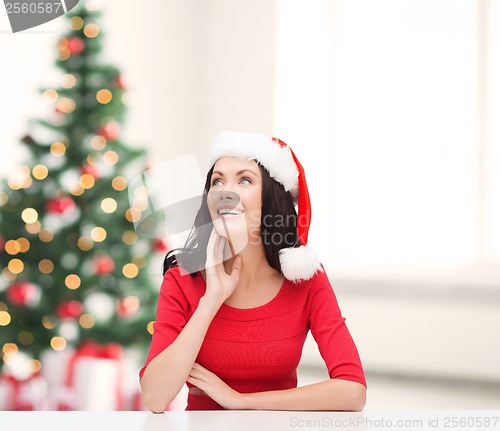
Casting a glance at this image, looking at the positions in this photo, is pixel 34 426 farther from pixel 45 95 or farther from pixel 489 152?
pixel 489 152

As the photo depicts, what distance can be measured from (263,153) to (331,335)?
0.45 m

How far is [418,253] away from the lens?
15.2 feet

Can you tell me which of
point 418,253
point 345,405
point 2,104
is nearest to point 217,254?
point 345,405

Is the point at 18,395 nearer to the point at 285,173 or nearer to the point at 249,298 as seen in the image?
the point at 249,298

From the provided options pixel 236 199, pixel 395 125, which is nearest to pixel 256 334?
pixel 236 199

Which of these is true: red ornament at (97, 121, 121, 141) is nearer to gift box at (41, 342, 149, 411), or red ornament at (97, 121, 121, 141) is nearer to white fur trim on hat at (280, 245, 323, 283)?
gift box at (41, 342, 149, 411)

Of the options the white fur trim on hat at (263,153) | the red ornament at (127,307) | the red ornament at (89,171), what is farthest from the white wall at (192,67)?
the white fur trim on hat at (263,153)

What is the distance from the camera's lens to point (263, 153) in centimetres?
158

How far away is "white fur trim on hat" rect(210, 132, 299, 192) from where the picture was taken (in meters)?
1.58

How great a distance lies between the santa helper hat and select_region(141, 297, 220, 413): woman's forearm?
0.68 feet

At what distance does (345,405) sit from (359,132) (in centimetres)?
361

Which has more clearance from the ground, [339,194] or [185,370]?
[339,194]

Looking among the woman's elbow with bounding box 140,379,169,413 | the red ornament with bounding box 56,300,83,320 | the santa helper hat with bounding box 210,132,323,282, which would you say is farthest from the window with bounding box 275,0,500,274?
the woman's elbow with bounding box 140,379,169,413

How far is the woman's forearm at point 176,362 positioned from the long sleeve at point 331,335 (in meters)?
0.25
